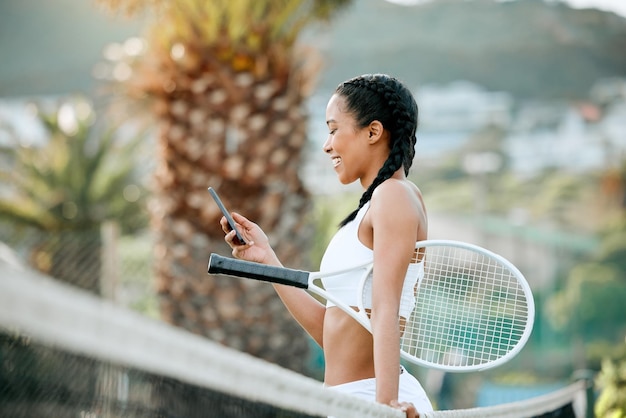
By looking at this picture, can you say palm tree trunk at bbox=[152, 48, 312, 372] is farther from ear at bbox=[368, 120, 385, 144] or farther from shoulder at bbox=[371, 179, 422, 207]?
shoulder at bbox=[371, 179, 422, 207]

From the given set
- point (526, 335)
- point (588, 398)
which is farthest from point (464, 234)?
point (526, 335)

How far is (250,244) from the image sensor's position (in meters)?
2.44

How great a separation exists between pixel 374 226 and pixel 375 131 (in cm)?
26

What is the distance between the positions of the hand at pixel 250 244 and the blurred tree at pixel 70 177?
341 inches

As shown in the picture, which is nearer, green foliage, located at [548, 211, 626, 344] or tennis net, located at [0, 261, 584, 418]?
tennis net, located at [0, 261, 584, 418]

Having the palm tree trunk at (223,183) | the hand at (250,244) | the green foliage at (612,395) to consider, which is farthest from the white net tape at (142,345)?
the palm tree trunk at (223,183)

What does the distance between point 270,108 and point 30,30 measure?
142 feet

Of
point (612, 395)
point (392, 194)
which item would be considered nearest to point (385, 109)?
point (392, 194)

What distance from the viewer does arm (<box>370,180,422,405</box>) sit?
2059mm

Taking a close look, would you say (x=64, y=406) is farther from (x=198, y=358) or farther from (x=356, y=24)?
(x=356, y=24)

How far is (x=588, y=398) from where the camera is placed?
4.34 metres

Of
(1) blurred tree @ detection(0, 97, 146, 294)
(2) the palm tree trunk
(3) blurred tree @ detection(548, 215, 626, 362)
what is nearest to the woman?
(2) the palm tree trunk

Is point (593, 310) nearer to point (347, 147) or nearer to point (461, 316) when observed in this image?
point (461, 316)

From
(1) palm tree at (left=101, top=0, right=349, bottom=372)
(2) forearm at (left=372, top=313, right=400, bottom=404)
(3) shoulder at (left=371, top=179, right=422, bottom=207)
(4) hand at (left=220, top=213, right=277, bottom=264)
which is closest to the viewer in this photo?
(2) forearm at (left=372, top=313, right=400, bottom=404)
